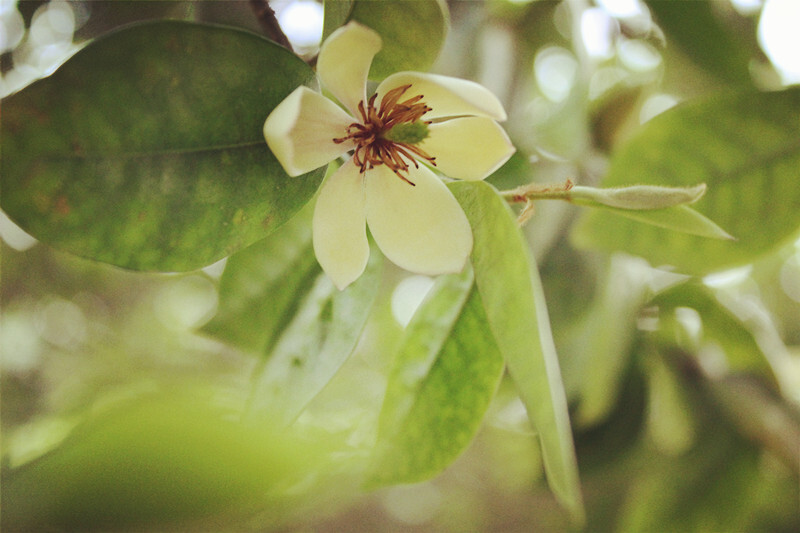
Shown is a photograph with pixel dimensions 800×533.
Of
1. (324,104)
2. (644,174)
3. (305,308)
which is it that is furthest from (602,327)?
(324,104)

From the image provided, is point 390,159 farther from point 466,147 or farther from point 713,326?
point 713,326

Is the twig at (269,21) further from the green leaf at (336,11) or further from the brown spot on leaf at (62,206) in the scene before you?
the brown spot on leaf at (62,206)

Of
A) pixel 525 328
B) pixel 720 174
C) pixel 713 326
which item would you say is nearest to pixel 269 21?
pixel 525 328

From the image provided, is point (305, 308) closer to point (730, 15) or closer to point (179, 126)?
point (179, 126)

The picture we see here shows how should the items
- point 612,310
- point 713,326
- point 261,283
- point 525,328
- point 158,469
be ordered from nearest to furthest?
point 158,469 < point 525,328 < point 261,283 < point 612,310 < point 713,326

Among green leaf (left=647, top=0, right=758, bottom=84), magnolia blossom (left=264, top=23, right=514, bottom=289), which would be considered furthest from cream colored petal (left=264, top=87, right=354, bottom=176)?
green leaf (left=647, top=0, right=758, bottom=84)

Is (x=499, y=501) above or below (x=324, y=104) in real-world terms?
below

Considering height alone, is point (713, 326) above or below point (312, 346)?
below
